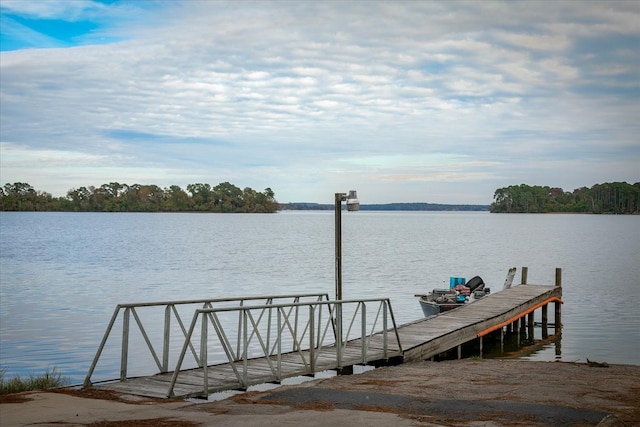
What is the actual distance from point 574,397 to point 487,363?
411 centimetres

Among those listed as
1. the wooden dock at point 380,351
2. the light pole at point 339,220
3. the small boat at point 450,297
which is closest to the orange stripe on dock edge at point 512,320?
the wooden dock at point 380,351

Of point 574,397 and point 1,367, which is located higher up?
point 574,397

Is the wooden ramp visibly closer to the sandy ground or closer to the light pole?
the sandy ground

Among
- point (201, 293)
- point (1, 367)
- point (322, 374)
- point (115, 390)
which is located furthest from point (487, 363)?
point (201, 293)

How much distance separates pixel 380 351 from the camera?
572 inches

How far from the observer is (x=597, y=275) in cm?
4853

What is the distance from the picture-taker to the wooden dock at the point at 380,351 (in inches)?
439

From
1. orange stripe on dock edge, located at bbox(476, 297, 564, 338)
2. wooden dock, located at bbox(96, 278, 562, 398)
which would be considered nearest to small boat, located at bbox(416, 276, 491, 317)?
wooden dock, located at bbox(96, 278, 562, 398)

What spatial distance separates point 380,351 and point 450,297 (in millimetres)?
10971

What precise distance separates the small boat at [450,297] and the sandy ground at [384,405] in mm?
11693

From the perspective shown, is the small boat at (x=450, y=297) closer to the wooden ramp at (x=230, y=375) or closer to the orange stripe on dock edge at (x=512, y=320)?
the orange stripe on dock edge at (x=512, y=320)

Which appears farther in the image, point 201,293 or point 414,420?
point 201,293

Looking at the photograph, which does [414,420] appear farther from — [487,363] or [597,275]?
[597,275]

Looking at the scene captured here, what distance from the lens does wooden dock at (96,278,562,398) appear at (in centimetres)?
1116
